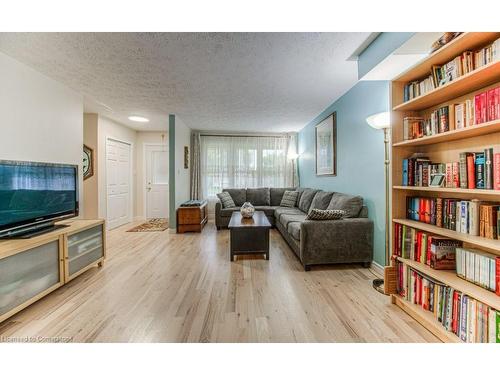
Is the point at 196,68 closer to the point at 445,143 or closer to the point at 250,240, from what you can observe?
the point at 250,240

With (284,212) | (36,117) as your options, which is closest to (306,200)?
(284,212)

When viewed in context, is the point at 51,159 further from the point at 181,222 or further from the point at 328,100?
the point at 328,100

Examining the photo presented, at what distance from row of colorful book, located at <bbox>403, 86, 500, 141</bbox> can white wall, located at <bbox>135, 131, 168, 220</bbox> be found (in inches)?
221

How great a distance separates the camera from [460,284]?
1.36 meters

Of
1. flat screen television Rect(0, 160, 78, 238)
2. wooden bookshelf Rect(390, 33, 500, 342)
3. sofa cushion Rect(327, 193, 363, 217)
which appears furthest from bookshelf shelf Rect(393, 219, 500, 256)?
flat screen television Rect(0, 160, 78, 238)

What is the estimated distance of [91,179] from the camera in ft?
14.5

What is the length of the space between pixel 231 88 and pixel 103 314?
2916 mm

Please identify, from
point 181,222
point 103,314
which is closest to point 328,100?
point 181,222

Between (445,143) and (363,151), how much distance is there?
1.25 meters

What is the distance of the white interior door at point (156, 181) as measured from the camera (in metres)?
5.93

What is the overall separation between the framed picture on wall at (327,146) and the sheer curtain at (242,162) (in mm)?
1643

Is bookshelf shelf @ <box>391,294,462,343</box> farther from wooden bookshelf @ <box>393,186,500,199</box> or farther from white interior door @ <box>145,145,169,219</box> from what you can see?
white interior door @ <box>145,145,169,219</box>

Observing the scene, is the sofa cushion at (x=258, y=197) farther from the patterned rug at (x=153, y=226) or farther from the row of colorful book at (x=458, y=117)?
the row of colorful book at (x=458, y=117)
